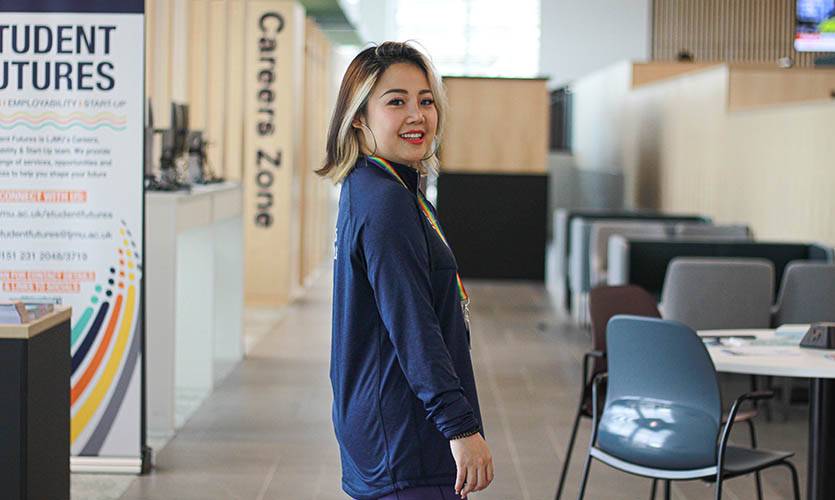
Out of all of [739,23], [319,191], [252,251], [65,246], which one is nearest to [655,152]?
[319,191]

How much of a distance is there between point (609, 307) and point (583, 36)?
59.8ft

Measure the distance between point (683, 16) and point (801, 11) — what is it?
226 cm

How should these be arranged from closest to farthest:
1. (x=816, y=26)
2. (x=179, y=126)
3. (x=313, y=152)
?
(x=179, y=126), (x=313, y=152), (x=816, y=26)

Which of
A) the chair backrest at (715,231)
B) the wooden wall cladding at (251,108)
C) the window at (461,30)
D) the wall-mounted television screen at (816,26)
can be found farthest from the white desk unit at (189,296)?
the wall-mounted television screen at (816,26)

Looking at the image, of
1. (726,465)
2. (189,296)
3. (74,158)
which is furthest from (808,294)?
(74,158)

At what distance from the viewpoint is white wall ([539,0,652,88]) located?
21.7 meters

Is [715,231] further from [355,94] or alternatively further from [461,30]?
[461,30]

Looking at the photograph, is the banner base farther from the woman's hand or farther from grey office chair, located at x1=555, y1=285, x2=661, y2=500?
the woman's hand

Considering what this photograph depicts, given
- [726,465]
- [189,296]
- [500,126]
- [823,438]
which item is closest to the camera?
[726,465]

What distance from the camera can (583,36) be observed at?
21.8 meters

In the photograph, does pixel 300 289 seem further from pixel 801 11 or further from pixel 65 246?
pixel 801 11

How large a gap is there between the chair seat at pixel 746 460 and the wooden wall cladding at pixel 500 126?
792cm

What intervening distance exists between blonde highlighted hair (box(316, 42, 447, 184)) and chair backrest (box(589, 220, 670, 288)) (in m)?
6.63

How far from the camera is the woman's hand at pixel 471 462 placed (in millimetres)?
1880
